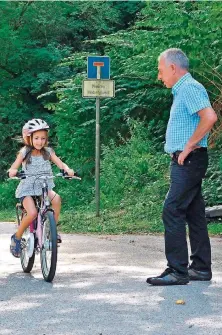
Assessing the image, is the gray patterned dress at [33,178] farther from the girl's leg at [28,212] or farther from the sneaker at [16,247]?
the sneaker at [16,247]

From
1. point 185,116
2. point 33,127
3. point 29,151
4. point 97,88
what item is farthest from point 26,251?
point 97,88

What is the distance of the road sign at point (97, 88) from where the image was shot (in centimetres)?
1498

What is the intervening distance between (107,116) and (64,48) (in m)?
9.65

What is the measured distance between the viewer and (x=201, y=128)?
25.8ft

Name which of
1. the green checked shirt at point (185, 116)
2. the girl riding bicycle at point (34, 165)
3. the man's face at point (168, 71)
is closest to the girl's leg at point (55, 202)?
the girl riding bicycle at point (34, 165)

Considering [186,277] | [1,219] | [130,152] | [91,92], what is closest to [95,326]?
[186,277]

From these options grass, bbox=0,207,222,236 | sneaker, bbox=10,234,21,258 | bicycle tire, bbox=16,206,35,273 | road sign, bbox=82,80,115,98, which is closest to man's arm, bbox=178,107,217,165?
bicycle tire, bbox=16,206,35,273

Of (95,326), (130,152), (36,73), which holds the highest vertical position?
(36,73)

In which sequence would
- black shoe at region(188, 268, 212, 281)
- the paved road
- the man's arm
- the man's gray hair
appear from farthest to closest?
black shoe at region(188, 268, 212, 281) < the man's gray hair < the man's arm < the paved road

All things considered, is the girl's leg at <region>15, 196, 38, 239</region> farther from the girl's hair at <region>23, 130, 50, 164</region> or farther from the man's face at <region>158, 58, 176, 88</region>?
the man's face at <region>158, 58, 176, 88</region>

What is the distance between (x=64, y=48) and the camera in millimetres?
30703

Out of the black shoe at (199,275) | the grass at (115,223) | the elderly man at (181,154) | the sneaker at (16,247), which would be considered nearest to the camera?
the elderly man at (181,154)

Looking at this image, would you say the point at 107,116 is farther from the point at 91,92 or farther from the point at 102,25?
the point at 102,25

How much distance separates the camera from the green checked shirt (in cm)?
799
